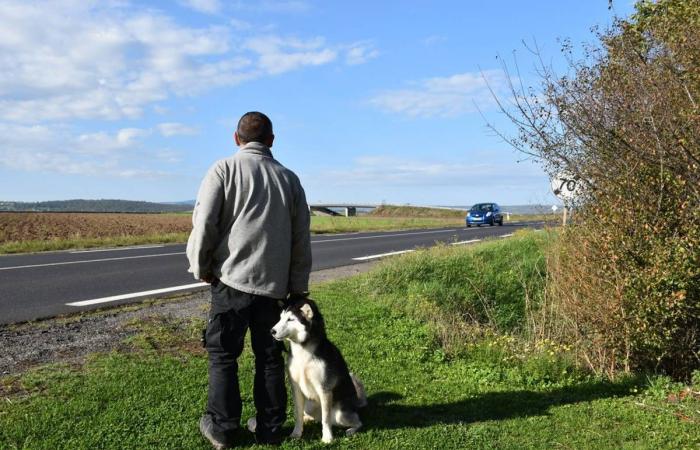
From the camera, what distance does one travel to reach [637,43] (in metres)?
6.62

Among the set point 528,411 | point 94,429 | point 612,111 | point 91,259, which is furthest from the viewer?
point 91,259

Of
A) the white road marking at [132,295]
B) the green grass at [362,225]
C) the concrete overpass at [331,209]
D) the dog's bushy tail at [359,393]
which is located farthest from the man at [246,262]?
the concrete overpass at [331,209]

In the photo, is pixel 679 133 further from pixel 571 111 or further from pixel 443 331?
pixel 443 331

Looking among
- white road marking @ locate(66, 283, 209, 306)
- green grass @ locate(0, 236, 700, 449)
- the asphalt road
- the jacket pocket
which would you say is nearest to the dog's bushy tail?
green grass @ locate(0, 236, 700, 449)

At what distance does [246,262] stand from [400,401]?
224cm

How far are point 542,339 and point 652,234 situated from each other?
81.1 inches

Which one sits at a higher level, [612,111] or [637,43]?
[637,43]

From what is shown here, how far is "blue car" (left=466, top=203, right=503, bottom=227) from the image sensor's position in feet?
132

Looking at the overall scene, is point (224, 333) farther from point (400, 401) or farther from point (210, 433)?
point (400, 401)

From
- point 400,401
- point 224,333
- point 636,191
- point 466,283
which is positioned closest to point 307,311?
point 224,333

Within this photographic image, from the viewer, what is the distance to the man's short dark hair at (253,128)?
13.7ft

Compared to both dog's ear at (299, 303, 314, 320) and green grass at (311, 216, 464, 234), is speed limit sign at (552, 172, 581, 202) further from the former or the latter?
green grass at (311, 216, 464, 234)

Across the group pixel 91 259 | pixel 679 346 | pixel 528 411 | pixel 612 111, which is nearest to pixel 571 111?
pixel 612 111

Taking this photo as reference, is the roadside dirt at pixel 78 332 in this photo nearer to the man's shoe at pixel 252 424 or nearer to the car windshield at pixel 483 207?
the man's shoe at pixel 252 424
